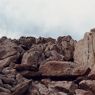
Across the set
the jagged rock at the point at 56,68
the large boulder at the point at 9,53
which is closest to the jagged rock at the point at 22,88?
the jagged rock at the point at 56,68

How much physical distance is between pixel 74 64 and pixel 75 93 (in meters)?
7.52

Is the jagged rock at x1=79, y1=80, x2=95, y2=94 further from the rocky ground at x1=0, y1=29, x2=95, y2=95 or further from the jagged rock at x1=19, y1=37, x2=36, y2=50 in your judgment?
the jagged rock at x1=19, y1=37, x2=36, y2=50

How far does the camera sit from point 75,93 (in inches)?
2400

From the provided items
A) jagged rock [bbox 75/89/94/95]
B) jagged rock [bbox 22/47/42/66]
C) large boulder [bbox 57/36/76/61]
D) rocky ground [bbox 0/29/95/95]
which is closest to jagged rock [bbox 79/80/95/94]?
rocky ground [bbox 0/29/95/95]

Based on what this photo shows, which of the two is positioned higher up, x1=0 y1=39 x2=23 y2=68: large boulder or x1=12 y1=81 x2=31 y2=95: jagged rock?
x1=0 y1=39 x2=23 y2=68: large boulder

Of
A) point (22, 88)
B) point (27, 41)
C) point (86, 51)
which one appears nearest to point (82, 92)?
point (22, 88)

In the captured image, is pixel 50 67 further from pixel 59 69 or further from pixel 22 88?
pixel 22 88

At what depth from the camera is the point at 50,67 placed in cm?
6700

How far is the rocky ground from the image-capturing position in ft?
202

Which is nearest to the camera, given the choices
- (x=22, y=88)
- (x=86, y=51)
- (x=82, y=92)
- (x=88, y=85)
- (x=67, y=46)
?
(x=22, y=88)

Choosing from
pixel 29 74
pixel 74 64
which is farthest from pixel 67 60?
pixel 29 74

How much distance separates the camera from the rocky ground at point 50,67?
202 feet

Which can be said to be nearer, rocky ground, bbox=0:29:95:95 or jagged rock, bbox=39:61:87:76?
rocky ground, bbox=0:29:95:95

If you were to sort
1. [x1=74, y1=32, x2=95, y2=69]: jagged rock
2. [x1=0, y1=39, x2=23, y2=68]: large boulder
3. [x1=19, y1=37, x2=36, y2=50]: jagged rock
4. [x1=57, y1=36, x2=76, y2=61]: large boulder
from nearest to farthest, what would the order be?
[x1=74, y1=32, x2=95, y2=69]: jagged rock, [x1=0, y1=39, x2=23, y2=68]: large boulder, [x1=57, y1=36, x2=76, y2=61]: large boulder, [x1=19, y1=37, x2=36, y2=50]: jagged rock
